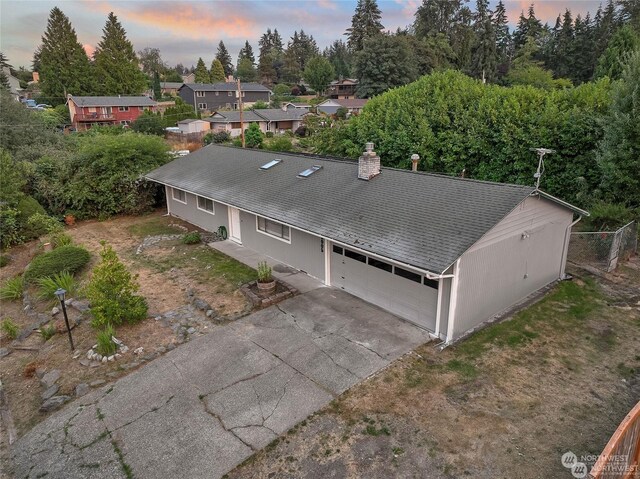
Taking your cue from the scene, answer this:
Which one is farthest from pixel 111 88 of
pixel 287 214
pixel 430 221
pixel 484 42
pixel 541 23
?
pixel 541 23

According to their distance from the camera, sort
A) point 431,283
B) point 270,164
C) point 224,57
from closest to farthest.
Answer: point 431,283, point 270,164, point 224,57

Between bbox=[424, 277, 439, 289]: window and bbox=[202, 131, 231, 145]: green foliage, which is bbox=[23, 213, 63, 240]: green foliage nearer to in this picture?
bbox=[424, 277, 439, 289]: window

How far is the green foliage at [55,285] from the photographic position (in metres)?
13.3

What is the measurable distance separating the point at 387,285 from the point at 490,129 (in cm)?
1260

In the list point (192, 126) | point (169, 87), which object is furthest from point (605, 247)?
point (169, 87)

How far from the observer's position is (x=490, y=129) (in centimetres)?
1952

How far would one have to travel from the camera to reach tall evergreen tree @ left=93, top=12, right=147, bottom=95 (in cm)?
6506

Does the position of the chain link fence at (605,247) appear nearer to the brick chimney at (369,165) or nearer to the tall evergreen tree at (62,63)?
the brick chimney at (369,165)

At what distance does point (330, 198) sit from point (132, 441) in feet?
29.2

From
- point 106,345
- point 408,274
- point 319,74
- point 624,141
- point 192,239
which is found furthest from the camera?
point 319,74

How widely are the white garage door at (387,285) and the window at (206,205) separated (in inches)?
330

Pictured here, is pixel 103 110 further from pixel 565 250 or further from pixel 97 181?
pixel 565 250

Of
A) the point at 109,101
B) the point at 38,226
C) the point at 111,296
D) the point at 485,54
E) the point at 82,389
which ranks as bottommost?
the point at 82,389

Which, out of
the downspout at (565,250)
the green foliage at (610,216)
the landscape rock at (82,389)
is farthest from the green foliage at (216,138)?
the landscape rock at (82,389)
